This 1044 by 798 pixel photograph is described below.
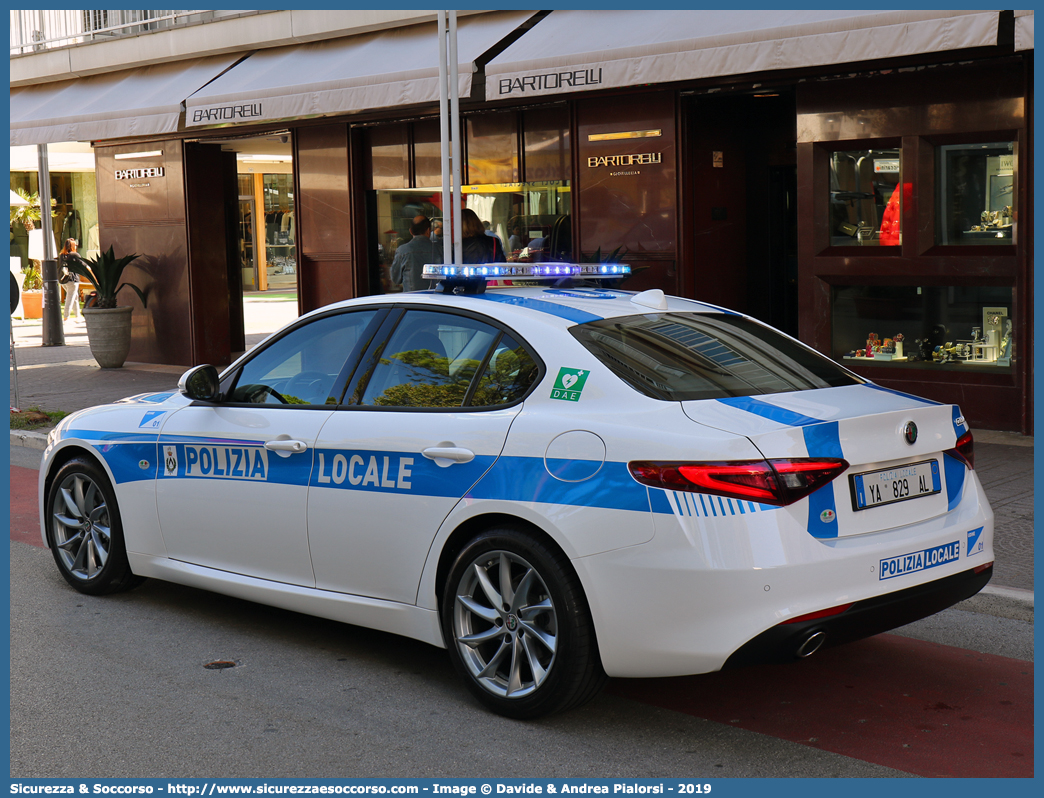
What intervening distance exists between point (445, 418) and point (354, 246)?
34.7 ft

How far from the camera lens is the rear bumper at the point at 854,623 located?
384 centimetres

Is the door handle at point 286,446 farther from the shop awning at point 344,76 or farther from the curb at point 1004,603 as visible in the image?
the shop awning at point 344,76

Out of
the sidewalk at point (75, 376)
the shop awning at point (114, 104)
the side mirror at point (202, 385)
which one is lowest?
the sidewalk at point (75, 376)

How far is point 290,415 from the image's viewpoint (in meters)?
5.18

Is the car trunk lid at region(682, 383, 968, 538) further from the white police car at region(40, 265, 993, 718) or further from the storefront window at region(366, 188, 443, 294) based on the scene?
the storefront window at region(366, 188, 443, 294)

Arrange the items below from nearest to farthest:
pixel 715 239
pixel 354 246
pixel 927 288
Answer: pixel 927 288 → pixel 715 239 → pixel 354 246

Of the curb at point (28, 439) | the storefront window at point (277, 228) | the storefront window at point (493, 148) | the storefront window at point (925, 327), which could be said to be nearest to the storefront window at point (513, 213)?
the storefront window at point (493, 148)

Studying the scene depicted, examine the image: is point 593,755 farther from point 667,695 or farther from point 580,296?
point 580,296

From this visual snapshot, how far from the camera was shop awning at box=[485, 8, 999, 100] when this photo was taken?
28.5 ft

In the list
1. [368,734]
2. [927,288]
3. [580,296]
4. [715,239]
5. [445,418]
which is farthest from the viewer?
[715,239]

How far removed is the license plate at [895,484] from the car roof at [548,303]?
125cm

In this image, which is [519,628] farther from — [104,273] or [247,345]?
[247,345]

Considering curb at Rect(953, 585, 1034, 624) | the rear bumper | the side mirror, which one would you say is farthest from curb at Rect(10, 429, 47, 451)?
the rear bumper

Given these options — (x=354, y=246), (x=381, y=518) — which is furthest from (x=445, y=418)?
(x=354, y=246)
